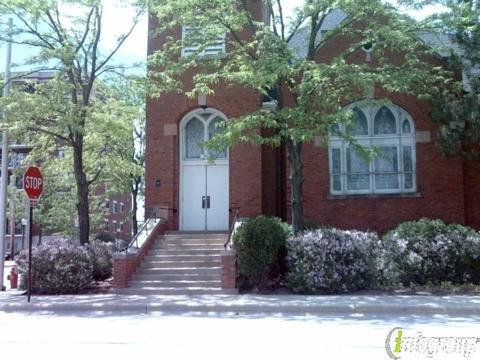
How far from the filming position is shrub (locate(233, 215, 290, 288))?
1465 centimetres

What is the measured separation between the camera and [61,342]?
8.70 metres

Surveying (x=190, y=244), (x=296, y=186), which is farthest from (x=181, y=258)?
(x=296, y=186)

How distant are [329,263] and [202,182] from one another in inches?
263

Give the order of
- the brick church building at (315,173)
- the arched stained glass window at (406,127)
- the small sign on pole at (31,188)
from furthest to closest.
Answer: the arched stained glass window at (406,127) → the brick church building at (315,173) → the small sign on pole at (31,188)

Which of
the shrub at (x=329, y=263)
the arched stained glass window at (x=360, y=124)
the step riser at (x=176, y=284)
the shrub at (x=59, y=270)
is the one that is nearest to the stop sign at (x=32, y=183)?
the shrub at (x=59, y=270)

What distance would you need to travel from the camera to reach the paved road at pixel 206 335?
300 inches

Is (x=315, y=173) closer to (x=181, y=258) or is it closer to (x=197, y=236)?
(x=197, y=236)

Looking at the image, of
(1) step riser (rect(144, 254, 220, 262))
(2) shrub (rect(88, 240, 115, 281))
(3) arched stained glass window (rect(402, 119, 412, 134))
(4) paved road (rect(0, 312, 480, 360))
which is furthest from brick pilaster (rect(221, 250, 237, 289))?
(3) arched stained glass window (rect(402, 119, 412, 134))

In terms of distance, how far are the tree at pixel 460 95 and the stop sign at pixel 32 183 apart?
10462 millimetres

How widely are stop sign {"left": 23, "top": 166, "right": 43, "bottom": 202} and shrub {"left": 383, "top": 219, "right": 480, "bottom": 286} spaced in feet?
29.6

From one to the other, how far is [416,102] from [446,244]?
18.7 feet

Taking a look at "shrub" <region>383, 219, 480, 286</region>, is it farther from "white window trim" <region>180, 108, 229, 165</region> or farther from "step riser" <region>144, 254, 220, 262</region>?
"white window trim" <region>180, 108, 229, 165</region>

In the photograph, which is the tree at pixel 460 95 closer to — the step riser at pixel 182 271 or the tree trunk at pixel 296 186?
the tree trunk at pixel 296 186

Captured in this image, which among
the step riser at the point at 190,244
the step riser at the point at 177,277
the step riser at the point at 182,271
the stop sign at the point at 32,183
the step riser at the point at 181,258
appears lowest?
the step riser at the point at 177,277
